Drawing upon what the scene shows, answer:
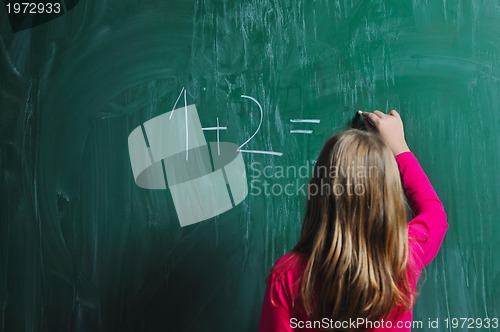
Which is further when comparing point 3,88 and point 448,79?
point 3,88

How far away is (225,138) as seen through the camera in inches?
43.6

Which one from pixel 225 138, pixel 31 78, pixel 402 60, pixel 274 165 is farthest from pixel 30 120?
pixel 402 60

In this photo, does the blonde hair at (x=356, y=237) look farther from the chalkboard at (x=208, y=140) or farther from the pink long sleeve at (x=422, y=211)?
the chalkboard at (x=208, y=140)

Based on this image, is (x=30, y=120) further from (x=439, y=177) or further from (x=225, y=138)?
(x=439, y=177)

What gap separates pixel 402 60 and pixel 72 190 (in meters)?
0.79

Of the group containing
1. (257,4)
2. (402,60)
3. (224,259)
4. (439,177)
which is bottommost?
(224,259)

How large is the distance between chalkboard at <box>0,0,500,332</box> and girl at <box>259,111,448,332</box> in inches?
9.9

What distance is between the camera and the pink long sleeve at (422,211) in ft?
2.98

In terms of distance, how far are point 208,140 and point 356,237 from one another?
0.43 meters

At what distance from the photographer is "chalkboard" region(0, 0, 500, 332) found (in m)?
1.06

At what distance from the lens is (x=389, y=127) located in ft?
3.39

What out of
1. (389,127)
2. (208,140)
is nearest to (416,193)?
(389,127)

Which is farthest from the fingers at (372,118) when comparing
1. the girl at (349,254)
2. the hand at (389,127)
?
the girl at (349,254)

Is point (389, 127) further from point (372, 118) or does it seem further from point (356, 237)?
point (356, 237)
